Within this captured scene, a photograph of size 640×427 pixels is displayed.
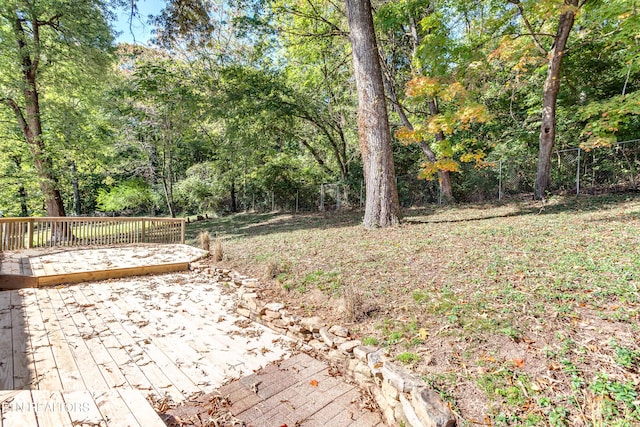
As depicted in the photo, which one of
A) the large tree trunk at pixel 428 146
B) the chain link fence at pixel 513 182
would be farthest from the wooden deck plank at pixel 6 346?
the chain link fence at pixel 513 182

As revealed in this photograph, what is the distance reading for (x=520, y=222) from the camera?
18.6 feet

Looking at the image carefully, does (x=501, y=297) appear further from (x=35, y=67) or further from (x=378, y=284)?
(x=35, y=67)

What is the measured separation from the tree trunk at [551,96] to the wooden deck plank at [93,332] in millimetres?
9041

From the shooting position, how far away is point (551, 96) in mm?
7281

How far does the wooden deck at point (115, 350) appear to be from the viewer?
73.4 inches

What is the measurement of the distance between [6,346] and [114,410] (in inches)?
81.7

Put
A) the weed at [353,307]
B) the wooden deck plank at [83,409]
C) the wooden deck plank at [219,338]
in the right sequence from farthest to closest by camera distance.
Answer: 1. the weed at [353,307]
2. the wooden deck plank at [219,338]
3. the wooden deck plank at [83,409]

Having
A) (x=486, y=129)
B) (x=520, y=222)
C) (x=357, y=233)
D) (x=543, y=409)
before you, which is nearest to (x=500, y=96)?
(x=486, y=129)

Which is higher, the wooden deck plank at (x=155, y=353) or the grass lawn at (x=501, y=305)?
the grass lawn at (x=501, y=305)

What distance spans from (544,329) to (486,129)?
10558 millimetres

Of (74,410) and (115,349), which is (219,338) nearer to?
(115,349)

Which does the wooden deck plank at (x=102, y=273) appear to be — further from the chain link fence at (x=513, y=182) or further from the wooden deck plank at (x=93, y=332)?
the chain link fence at (x=513, y=182)

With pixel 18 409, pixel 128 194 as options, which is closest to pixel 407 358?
pixel 18 409

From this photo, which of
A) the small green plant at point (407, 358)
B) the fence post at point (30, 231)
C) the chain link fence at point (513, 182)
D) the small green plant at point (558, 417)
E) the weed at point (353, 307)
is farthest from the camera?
the chain link fence at point (513, 182)
